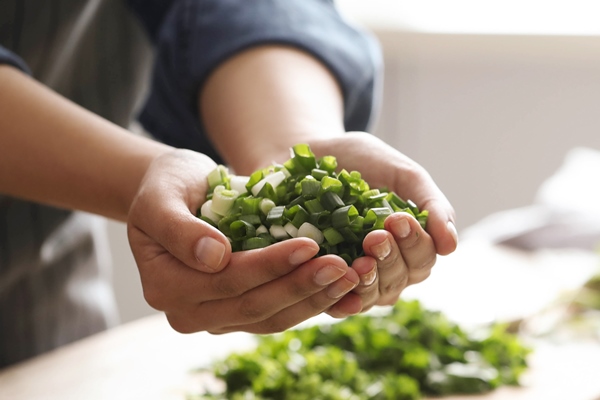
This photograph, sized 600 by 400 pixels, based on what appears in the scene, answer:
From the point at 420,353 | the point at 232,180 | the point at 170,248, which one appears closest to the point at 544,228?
the point at 420,353

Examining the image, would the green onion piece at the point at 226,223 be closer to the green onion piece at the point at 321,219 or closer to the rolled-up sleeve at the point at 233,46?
the green onion piece at the point at 321,219

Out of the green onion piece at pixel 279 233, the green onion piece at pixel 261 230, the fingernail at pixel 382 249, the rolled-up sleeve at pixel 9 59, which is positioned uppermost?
the fingernail at pixel 382 249

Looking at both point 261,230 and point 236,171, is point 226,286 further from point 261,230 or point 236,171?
point 236,171

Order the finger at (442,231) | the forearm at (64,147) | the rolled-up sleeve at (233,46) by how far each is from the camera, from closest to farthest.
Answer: the finger at (442,231), the forearm at (64,147), the rolled-up sleeve at (233,46)

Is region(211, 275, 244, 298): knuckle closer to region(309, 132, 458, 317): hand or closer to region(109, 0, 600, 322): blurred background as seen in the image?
region(309, 132, 458, 317): hand

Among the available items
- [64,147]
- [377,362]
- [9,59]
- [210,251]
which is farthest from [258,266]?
[377,362]

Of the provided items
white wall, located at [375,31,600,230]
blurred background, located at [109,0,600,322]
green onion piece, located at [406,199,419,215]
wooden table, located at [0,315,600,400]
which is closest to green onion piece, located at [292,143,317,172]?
green onion piece, located at [406,199,419,215]

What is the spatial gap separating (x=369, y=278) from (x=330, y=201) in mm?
88

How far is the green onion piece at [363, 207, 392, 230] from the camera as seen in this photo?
693mm

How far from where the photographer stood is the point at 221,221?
729 mm

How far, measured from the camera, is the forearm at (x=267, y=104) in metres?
0.95

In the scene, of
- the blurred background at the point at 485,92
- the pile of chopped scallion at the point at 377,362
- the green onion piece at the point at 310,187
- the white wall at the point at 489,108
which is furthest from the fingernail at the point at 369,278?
the white wall at the point at 489,108

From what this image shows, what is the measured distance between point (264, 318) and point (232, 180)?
0.16 m

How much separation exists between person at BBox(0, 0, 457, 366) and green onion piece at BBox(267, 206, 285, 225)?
0.06 meters
